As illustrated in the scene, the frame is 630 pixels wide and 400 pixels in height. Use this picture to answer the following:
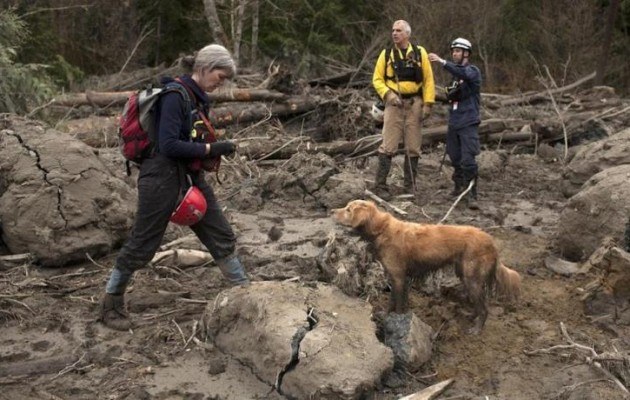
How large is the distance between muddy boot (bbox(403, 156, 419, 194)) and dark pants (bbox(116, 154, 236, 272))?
16.3ft

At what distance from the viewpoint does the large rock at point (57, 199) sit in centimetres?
714

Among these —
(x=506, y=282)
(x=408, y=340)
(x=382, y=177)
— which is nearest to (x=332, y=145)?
(x=382, y=177)

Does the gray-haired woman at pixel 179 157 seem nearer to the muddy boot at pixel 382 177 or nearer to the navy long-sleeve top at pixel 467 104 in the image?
the muddy boot at pixel 382 177

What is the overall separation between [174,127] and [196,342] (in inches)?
68.7

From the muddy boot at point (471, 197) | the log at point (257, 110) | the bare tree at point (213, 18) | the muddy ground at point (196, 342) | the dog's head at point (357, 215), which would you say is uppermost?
the bare tree at point (213, 18)

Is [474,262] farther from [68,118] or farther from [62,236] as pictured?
[68,118]

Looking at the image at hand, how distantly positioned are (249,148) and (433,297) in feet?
18.7

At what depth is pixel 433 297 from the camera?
255 inches

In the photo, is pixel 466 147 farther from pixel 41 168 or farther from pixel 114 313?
pixel 114 313

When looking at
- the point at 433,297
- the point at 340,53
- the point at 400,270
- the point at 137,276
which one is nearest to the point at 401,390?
the point at 400,270

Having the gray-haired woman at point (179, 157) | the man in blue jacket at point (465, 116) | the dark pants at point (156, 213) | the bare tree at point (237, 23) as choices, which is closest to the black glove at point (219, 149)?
the gray-haired woman at point (179, 157)

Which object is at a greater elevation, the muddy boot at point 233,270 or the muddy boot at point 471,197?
the muddy boot at point 233,270

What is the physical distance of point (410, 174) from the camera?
33.8 feet

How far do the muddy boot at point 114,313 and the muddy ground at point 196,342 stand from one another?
0.08 metres
